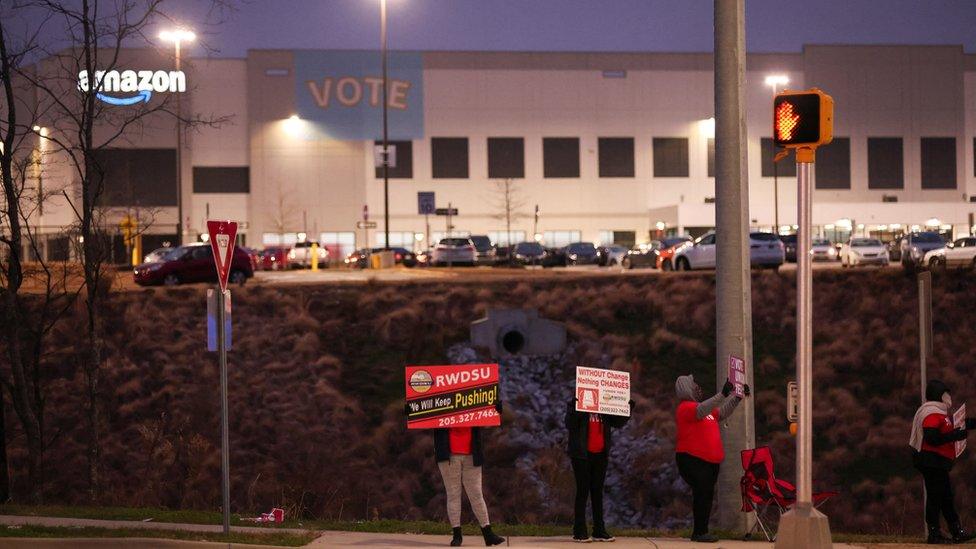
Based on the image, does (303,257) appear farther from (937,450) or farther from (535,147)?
(937,450)

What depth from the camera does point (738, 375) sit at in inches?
474

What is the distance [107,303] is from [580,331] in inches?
522

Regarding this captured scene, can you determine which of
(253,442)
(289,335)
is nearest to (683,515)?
(253,442)

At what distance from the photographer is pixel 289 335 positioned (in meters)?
31.9

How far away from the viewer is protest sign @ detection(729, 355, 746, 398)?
11.8m

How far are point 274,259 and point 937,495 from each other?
58197mm

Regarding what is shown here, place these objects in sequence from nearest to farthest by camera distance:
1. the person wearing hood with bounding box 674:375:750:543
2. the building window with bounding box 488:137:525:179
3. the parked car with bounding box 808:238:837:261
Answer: the person wearing hood with bounding box 674:375:750:543
the parked car with bounding box 808:238:837:261
the building window with bounding box 488:137:525:179

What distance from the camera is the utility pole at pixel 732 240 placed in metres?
12.7

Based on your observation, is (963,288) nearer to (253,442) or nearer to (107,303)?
(253,442)

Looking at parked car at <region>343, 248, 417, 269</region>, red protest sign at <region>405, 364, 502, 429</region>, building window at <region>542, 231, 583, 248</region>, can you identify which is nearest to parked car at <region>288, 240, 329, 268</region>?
parked car at <region>343, 248, 417, 269</region>

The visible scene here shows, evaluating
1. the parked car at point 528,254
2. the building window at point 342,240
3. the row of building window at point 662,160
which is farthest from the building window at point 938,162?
the building window at point 342,240

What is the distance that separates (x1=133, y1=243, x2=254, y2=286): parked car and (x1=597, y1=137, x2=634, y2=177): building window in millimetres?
46429

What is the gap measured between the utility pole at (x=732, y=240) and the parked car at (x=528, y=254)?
2019 inches

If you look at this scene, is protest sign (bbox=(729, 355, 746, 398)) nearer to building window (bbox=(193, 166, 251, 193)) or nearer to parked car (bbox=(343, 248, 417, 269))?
parked car (bbox=(343, 248, 417, 269))
